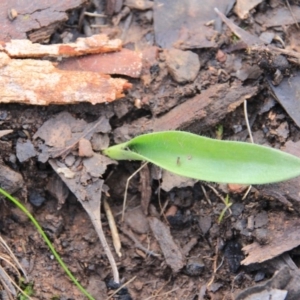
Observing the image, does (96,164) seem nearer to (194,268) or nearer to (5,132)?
(5,132)

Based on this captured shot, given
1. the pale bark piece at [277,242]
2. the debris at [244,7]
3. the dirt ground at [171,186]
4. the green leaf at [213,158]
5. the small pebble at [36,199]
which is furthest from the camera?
the debris at [244,7]

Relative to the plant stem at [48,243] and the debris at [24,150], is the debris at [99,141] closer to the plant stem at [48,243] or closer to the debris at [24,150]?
the debris at [24,150]

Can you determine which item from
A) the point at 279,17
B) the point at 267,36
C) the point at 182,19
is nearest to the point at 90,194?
the point at 182,19

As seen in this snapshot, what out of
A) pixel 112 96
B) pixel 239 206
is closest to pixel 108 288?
pixel 239 206

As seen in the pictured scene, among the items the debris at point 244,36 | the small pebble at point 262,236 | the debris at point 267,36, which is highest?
the debris at point 244,36

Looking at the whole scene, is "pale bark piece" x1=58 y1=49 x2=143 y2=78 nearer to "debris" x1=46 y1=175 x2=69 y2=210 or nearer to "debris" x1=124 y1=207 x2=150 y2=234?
"debris" x1=46 y1=175 x2=69 y2=210

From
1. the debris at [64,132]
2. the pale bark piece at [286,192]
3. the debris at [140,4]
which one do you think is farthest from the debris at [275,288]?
the debris at [140,4]

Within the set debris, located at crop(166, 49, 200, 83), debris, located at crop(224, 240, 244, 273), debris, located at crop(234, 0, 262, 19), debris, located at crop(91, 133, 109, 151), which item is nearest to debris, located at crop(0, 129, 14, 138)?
debris, located at crop(91, 133, 109, 151)

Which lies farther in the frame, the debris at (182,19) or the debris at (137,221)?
the debris at (182,19)
